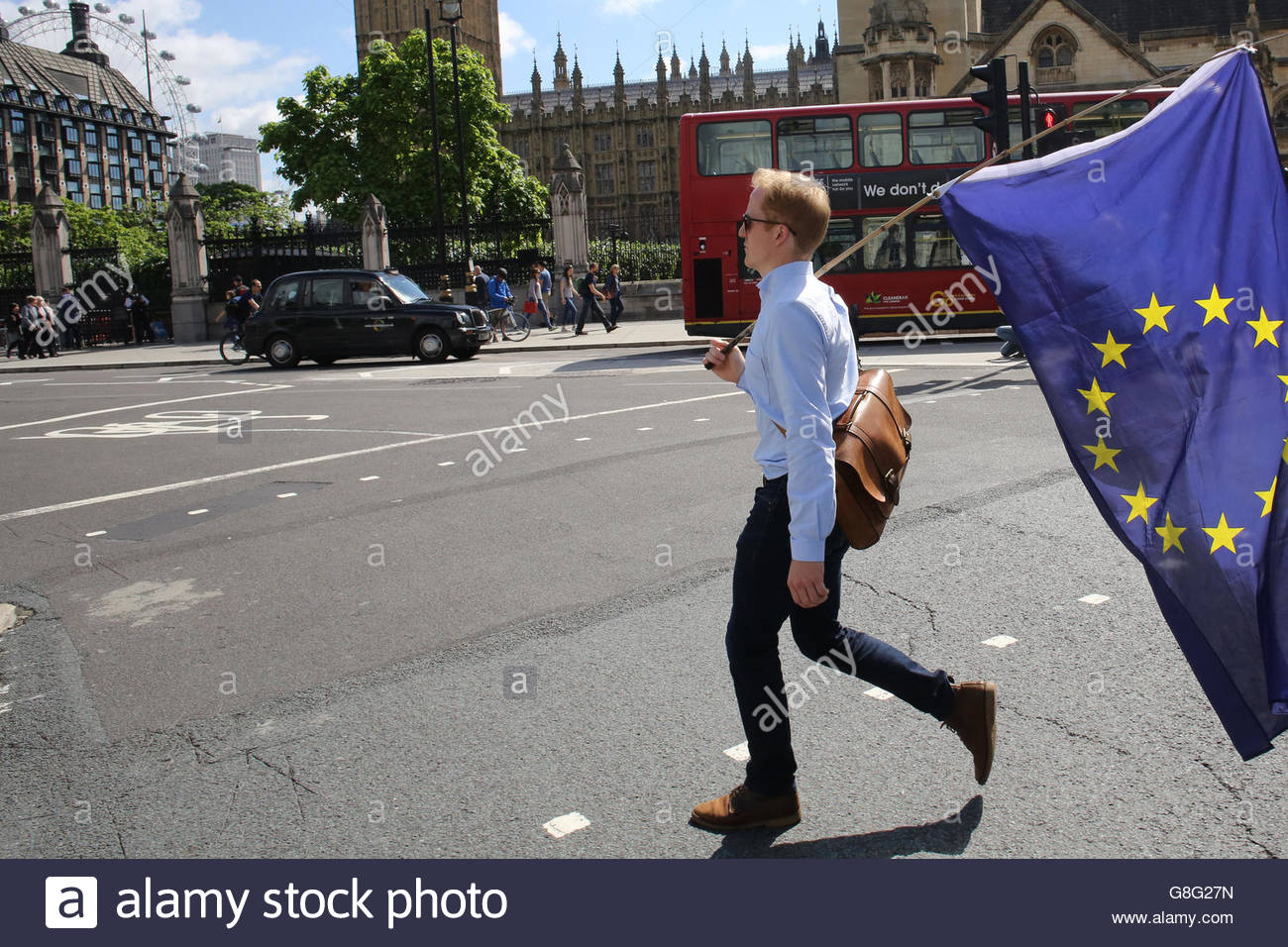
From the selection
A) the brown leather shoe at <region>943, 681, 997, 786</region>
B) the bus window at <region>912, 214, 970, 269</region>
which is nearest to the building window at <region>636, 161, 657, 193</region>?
the bus window at <region>912, 214, 970, 269</region>

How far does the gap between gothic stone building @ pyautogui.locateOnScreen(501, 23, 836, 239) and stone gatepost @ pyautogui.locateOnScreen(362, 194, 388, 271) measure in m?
61.6

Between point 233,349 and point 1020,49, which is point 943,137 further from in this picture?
point 1020,49

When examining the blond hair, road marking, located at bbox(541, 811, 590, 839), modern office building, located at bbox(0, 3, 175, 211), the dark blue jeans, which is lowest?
road marking, located at bbox(541, 811, 590, 839)

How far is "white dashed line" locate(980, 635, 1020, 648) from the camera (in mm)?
4758

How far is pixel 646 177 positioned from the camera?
319 feet

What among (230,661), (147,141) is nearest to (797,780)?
(230,661)

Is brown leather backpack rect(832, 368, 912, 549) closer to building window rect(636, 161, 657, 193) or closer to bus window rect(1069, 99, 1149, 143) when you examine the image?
bus window rect(1069, 99, 1149, 143)

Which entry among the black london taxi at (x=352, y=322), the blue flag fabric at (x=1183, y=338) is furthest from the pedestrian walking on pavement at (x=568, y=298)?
the blue flag fabric at (x=1183, y=338)

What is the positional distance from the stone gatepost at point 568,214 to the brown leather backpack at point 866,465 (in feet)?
99.8

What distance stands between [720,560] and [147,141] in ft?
431

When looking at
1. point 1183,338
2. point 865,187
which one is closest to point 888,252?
point 865,187

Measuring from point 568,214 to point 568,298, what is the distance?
9.81 ft

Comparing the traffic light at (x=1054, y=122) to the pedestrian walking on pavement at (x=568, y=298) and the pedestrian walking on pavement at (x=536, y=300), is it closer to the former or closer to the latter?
the pedestrian walking on pavement at (x=536, y=300)
